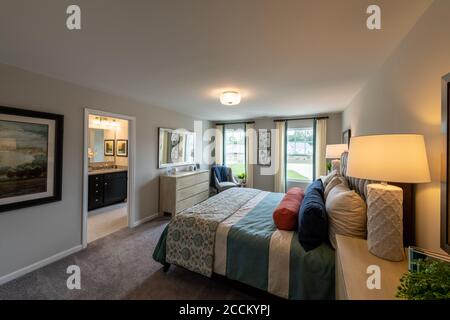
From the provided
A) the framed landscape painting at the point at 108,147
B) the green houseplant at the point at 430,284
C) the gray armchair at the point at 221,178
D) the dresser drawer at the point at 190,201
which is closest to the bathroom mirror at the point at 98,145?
the framed landscape painting at the point at 108,147

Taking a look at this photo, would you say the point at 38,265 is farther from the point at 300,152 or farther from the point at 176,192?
the point at 300,152

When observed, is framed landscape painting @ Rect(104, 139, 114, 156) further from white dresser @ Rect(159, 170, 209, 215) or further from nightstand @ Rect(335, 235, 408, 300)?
nightstand @ Rect(335, 235, 408, 300)

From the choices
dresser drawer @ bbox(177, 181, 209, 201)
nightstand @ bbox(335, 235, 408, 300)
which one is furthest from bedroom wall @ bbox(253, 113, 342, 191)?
nightstand @ bbox(335, 235, 408, 300)

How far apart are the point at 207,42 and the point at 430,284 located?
6.09ft

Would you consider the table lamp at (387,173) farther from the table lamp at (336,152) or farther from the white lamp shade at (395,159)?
the table lamp at (336,152)

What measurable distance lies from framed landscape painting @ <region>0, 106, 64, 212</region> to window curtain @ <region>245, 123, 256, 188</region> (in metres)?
4.11

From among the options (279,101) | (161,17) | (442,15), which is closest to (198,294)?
(161,17)

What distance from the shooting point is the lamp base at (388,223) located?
112 cm

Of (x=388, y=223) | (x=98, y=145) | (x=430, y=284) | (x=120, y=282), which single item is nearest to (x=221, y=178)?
(x=98, y=145)

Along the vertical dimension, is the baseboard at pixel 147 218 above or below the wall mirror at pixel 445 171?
below

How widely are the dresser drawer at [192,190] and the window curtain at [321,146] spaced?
2.83 metres

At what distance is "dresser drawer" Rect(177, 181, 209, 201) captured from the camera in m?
3.92

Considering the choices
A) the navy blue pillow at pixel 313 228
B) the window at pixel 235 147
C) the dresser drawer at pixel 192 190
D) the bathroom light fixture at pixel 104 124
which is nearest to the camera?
the navy blue pillow at pixel 313 228
